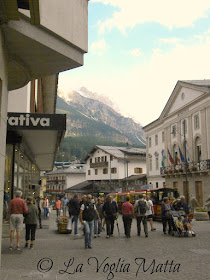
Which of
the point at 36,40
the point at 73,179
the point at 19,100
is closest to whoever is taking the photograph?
the point at 36,40

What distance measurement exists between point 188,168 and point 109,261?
33235 millimetres

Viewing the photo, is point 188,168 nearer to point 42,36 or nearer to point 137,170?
point 137,170

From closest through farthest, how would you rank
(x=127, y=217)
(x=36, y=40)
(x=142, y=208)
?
(x=36, y=40) → (x=127, y=217) → (x=142, y=208)

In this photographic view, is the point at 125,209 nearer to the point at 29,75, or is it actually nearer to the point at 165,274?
the point at 165,274

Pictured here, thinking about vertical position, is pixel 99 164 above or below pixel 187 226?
above

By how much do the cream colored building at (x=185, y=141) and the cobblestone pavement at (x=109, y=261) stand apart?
25.4m

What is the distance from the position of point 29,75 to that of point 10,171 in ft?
24.5

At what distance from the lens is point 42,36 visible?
20.4ft

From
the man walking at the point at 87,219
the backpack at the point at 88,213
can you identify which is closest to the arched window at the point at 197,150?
the man walking at the point at 87,219

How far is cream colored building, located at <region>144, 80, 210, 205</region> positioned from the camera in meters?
37.5

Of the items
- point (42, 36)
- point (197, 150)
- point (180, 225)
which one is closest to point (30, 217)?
point (42, 36)

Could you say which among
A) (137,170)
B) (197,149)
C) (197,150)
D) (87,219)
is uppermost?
(197,149)

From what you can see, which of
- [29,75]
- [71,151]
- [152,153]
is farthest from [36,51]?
[71,151]

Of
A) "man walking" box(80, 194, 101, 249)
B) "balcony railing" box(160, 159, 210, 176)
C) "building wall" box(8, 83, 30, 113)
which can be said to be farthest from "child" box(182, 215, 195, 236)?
"balcony railing" box(160, 159, 210, 176)
